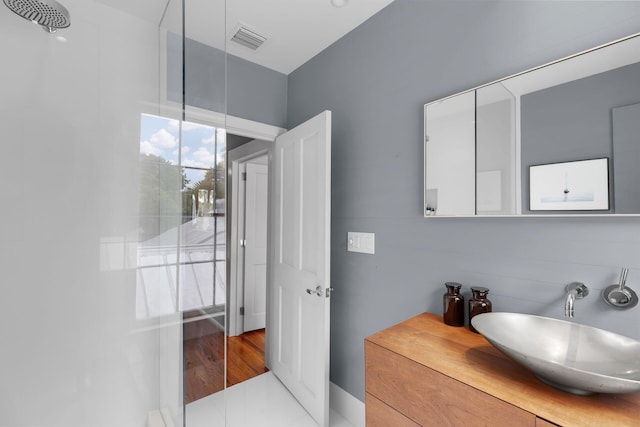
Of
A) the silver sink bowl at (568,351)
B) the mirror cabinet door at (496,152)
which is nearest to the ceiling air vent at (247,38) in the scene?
the mirror cabinet door at (496,152)

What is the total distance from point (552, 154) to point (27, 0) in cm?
229

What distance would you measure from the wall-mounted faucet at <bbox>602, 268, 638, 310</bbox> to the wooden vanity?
0.96 feet

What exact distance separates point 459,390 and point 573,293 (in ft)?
1.85

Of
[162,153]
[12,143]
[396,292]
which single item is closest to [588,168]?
[396,292]

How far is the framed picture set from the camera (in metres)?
0.95

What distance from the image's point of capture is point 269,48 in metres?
2.10

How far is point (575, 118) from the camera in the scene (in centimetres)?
101

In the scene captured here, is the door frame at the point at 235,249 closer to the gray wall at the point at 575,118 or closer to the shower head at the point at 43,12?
the shower head at the point at 43,12

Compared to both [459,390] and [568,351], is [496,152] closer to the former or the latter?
[568,351]

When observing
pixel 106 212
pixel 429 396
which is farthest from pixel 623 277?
pixel 106 212

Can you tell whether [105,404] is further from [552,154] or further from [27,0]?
[552,154]

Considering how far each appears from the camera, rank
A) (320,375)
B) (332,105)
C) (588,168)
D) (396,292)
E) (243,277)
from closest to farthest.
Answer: (588,168), (396,292), (320,375), (332,105), (243,277)

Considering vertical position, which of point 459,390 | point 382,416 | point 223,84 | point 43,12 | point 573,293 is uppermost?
point 43,12

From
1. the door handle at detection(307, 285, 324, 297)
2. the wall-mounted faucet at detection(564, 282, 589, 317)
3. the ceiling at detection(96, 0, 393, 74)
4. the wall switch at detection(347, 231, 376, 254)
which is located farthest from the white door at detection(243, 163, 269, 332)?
the wall-mounted faucet at detection(564, 282, 589, 317)
